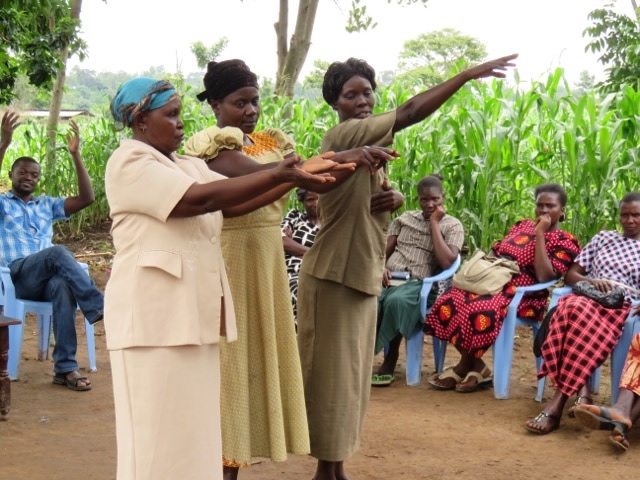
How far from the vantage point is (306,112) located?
10094 mm

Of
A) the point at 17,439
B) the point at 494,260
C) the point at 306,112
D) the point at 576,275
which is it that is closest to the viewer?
the point at 17,439

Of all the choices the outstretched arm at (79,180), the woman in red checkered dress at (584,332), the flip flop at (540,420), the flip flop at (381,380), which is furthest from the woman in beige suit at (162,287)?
the outstretched arm at (79,180)

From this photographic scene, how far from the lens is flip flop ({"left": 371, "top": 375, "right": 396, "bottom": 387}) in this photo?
6086 millimetres

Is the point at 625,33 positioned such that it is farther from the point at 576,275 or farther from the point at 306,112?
the point at 576,275

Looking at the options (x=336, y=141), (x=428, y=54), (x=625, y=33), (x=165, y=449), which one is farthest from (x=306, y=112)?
(x=428, y=54)

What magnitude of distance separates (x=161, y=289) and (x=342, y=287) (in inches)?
44.4

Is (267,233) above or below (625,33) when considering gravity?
below

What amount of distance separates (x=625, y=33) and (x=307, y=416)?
325 inches

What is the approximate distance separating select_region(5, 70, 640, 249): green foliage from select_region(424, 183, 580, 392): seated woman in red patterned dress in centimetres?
107

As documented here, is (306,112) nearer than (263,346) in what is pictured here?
No

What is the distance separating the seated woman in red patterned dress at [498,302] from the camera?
5.81 meters

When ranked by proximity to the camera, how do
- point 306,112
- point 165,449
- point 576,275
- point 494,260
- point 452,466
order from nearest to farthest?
1. point 165,449
2. point 452,466
3. point 576,275
4. point 494,260
5. point 306,112

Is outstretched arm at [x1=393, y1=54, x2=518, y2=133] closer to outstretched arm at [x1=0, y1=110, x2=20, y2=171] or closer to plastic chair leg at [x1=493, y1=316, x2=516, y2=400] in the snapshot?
plastic chair leg at [x1=493, y1=316, x2=516, y2=400]

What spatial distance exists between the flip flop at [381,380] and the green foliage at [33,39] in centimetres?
310
